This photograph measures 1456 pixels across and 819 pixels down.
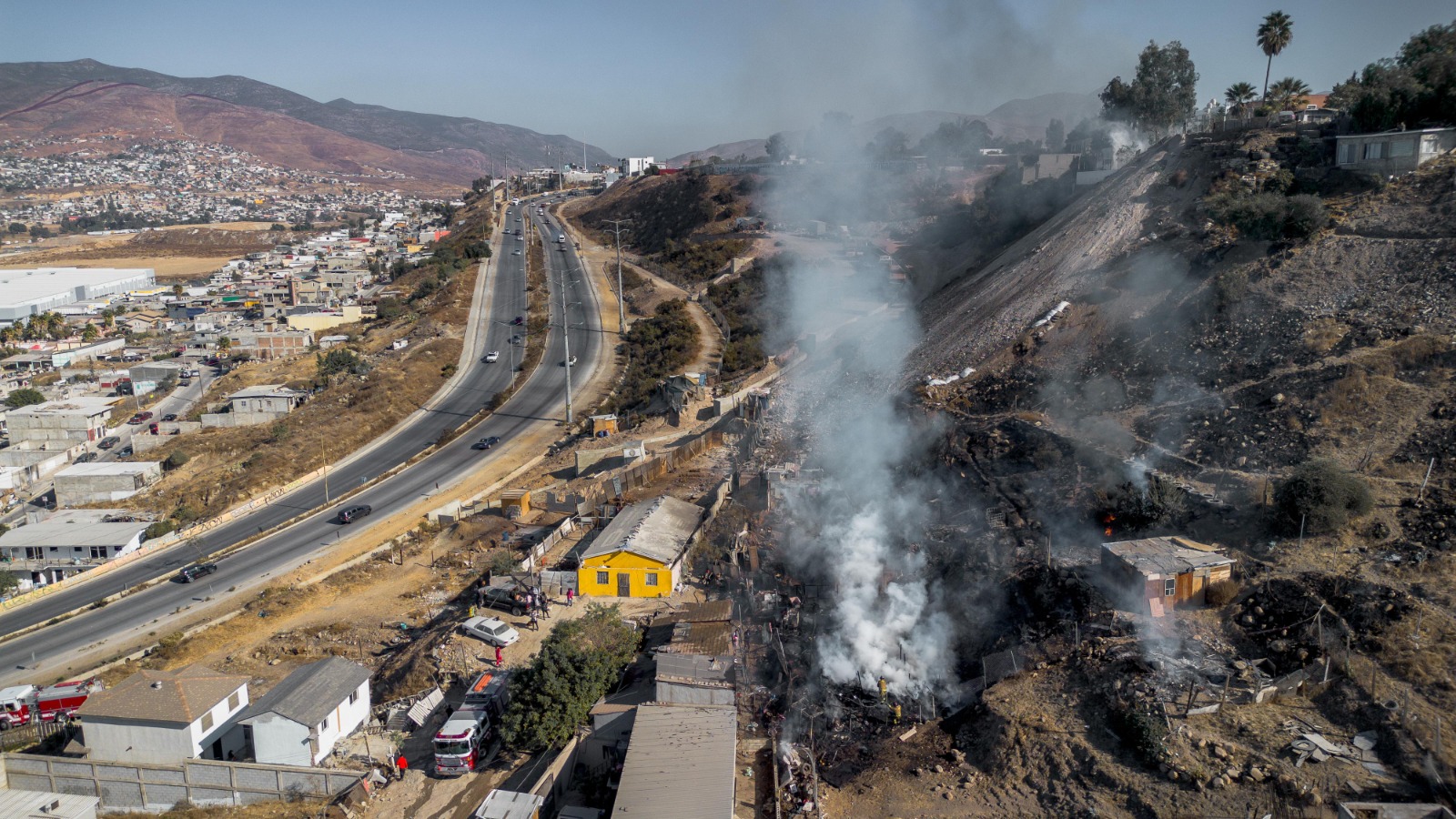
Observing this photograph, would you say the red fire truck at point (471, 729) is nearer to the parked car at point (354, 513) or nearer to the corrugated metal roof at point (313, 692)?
the corrugated metal roof at point (313, 692)

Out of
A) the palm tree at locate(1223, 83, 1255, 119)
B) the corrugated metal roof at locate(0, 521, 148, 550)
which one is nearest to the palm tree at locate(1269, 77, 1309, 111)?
the palm tree at locate(1223, 83, 1255, 119)

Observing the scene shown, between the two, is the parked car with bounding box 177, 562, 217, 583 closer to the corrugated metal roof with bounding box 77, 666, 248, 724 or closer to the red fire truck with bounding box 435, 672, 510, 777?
the corrugated metal roof with bounding box 77, 666, 248, 724

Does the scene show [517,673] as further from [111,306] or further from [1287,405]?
[111,306]

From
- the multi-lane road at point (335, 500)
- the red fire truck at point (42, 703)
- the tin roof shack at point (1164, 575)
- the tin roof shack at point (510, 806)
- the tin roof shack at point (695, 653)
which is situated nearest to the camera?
the tin roof shack at point (510, 806)

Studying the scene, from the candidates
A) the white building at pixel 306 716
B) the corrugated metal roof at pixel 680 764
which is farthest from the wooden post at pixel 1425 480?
the white building at pixel 306 716

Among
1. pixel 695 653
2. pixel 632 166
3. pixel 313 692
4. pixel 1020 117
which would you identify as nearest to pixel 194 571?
pixel 313 692

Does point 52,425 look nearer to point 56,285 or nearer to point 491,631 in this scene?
point 491,631
